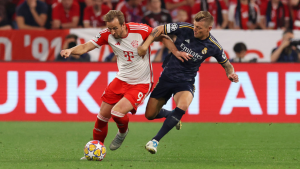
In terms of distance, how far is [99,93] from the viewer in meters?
10.5

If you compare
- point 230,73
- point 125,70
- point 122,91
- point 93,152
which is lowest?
point 93,152

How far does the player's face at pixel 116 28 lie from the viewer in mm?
6098

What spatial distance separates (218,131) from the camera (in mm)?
9234

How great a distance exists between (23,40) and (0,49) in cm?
56

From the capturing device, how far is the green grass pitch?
587 cm

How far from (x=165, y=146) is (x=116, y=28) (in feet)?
7.36

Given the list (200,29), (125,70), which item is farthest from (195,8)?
(125,70)

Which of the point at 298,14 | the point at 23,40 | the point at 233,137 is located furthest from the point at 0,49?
the point at 298,14

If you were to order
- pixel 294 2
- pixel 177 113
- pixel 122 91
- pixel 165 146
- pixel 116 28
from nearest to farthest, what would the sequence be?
1. pixel 116 28
2. pixel 177 113
3. pixel 122 91
4. pixel 165 146
5. pixel 294 2

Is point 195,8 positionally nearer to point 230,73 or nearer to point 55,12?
point 55,12

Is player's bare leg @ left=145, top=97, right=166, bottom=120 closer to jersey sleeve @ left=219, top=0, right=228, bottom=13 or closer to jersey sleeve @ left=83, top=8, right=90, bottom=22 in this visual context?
jersey sleeve @ left=83, top=8, right=90, bottom=22

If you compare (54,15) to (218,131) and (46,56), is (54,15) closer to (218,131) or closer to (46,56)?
Result: (46,56)

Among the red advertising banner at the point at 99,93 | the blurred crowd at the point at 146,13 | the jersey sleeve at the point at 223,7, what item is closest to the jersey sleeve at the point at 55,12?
the blurred crowd at the point at 146,13

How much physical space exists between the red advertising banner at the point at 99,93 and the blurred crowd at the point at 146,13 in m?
1.63
